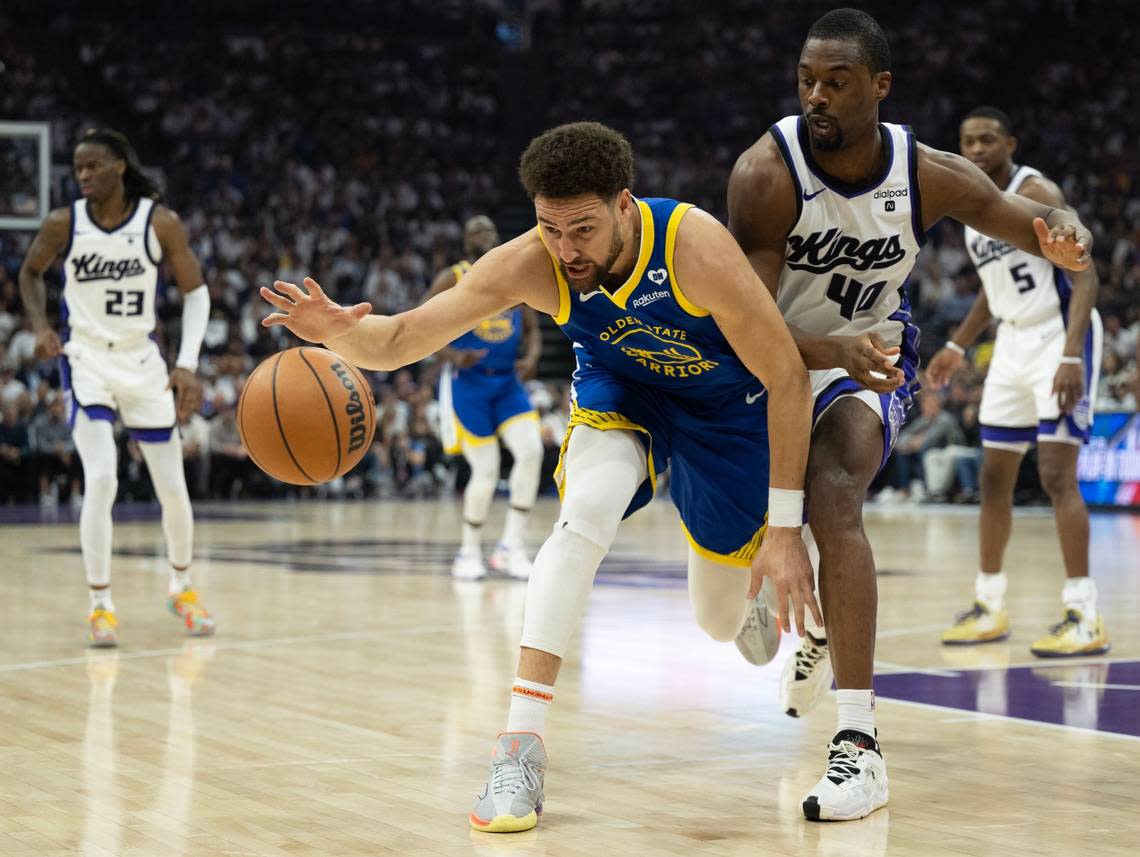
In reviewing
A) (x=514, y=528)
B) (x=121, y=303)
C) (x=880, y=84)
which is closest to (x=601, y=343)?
(x=880, y=84)

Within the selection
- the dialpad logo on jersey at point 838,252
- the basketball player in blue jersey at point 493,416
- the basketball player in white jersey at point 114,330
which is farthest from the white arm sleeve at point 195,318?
the dialpad logo on jersey at point 838,252

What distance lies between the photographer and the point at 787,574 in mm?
3680

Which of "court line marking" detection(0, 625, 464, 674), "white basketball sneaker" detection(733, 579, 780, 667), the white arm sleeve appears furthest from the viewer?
the white arm sleeve

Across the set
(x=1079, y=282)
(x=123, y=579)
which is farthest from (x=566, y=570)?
(x=123, y=579)

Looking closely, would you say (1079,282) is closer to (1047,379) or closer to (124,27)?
(1047,379)

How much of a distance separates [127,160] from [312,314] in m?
3.65

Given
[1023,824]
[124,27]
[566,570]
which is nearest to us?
[1023,824]

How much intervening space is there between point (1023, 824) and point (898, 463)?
13.9 meters

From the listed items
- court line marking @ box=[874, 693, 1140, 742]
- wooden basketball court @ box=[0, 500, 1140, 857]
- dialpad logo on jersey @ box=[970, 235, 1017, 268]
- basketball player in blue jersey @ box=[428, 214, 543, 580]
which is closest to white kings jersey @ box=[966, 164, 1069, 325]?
dialpad logo on jersey @ box=[970, 235, 1017, 268]

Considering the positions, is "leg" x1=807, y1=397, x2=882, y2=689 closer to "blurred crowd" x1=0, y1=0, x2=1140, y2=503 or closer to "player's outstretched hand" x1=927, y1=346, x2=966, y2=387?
"player's outstretched hand" x1=927, y1=346, x2=966, y2=387

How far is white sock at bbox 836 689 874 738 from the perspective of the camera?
382cm

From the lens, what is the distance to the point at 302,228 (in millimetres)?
20906

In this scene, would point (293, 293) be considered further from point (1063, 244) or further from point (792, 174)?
point (1063, 244)

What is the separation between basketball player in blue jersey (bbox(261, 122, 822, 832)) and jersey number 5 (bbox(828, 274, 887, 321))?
347mm
